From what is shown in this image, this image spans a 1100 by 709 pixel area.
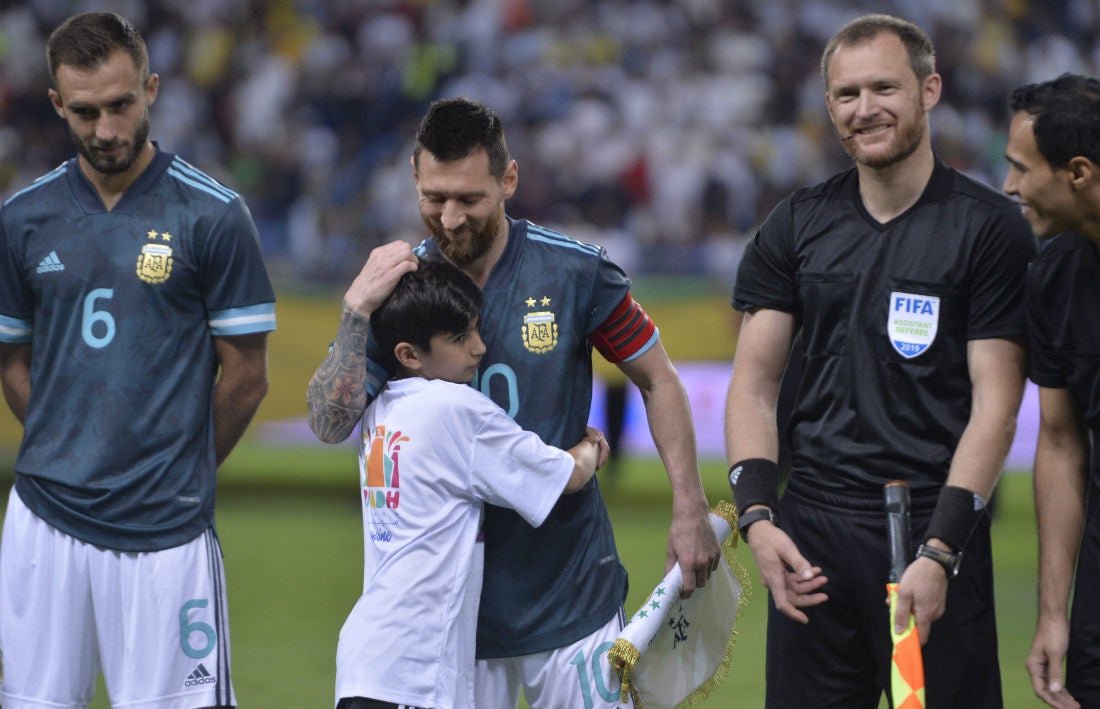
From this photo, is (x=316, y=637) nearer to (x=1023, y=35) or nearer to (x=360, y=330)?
(x=360, y=330)

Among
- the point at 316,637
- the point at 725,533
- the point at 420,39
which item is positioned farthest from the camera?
the point at 420,39

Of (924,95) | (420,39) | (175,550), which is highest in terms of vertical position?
(420,39)

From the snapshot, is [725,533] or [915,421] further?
[725,533]

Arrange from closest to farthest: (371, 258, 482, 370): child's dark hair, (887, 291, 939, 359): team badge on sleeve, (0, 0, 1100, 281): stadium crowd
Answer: (887, 291, 939, 359): team badge on sleeve → (371, 258, 482, 370): child's dark hair → (0, 0, 1100, 281): stadium crowd

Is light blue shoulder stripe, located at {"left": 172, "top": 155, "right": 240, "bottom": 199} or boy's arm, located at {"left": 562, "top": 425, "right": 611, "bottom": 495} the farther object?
light blue shoulder stripe, located at {"left": 172, "top": 155, "right": 240, "bottom": 199}

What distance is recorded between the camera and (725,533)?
3.97 metres

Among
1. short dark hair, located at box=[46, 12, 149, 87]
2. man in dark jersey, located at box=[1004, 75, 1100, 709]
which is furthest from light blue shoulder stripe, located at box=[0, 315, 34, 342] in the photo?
man in dark jersey, located at box=[1004, 75, 1100, 709]

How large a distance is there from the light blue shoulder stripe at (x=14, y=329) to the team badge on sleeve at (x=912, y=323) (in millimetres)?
2269

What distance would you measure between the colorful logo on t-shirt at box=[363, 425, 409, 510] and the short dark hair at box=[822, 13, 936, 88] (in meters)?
1.36

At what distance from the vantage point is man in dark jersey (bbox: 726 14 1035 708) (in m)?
3.42

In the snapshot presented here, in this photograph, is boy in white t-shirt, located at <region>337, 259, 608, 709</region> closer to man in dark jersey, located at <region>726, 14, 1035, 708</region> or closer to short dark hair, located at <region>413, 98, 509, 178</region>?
short dark hair, located at <region>413, 98, 509, 178</region>

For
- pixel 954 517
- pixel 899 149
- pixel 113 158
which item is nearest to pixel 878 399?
pixel 954 517

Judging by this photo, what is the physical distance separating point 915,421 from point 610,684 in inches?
39.8

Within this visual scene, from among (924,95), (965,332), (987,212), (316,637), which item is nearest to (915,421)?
(965,332)
